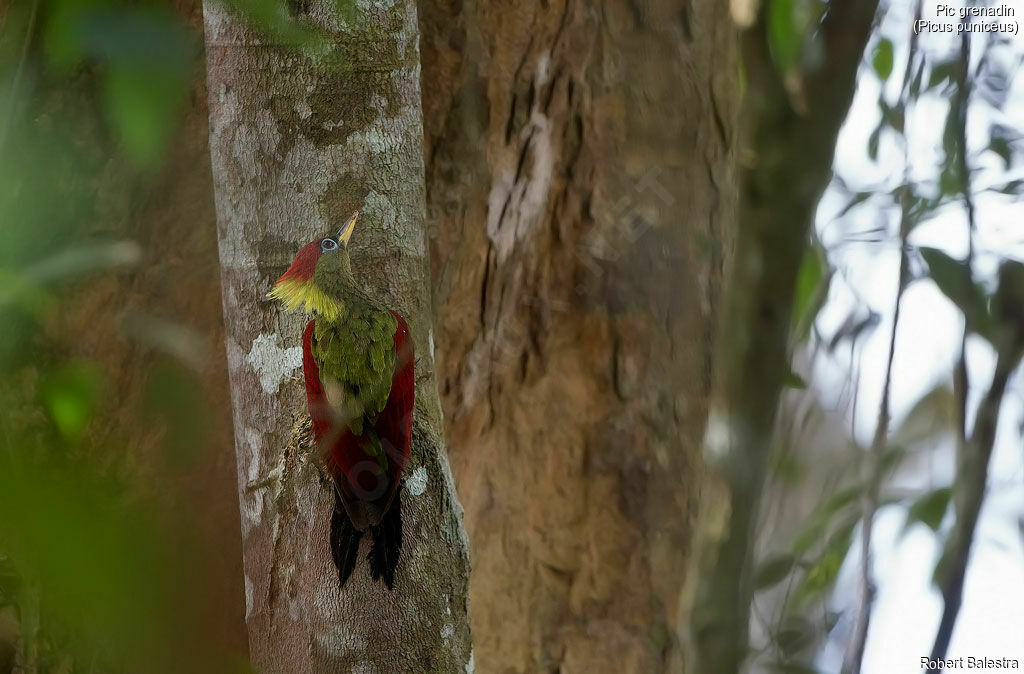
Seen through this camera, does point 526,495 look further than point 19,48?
Yes

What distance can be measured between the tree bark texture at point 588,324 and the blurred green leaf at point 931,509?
0.42m

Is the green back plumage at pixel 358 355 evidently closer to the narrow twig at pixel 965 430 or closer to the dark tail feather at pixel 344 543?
the dark tail feather at pixel 344 543

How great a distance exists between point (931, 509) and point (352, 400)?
3.72 ft

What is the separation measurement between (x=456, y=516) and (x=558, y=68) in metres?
0.70

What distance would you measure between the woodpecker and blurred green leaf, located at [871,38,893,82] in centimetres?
108

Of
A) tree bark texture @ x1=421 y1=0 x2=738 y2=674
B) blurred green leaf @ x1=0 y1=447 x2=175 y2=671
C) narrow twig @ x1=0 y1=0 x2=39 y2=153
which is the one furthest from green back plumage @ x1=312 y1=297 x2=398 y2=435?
tree bark texture @ x1=421 y1=0 x2=738 y2=674

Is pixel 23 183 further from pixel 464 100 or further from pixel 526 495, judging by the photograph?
pixel 526 495

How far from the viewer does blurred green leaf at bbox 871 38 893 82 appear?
1.41m

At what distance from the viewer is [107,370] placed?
3.21 ft

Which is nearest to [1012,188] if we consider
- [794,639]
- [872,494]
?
[872,494]

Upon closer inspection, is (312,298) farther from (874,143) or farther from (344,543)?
(874,143)

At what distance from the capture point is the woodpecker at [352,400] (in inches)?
→ 24.6

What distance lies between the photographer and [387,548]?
64 cm

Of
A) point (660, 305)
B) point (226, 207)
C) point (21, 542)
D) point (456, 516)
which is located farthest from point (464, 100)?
point (21, 542)
